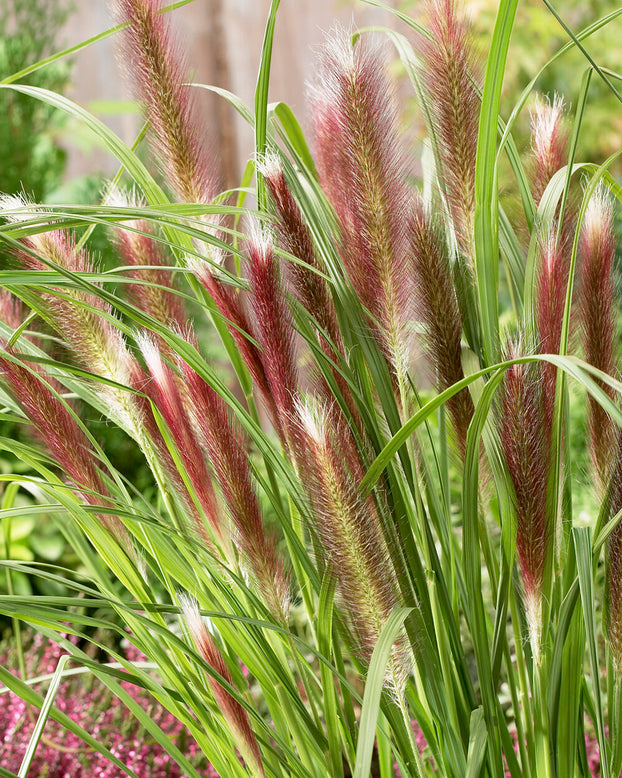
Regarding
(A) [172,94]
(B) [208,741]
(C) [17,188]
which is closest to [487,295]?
(A) [172,94]

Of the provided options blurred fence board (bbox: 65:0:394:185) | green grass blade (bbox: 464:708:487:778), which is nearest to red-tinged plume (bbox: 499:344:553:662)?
green grass blade (bbox: 464:708:487:778)

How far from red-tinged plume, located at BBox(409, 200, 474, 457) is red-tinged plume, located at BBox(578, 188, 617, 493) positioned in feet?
0.32

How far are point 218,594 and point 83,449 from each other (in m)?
0.15

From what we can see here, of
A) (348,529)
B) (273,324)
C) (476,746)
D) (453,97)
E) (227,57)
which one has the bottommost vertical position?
(476,746)

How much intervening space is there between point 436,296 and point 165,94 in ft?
0.77

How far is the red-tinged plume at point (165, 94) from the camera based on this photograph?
534 millimetres

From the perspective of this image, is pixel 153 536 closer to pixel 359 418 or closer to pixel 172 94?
pixel 359 418

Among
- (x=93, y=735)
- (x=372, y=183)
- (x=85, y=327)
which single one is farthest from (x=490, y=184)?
(x=93, y=735)

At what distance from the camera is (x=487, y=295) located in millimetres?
500

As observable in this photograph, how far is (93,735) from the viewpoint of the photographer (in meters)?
1.09

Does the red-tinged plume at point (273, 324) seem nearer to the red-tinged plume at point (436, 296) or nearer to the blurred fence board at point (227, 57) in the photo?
the red-tinged plume at point (436, 296)

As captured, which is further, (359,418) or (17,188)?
(17,188)

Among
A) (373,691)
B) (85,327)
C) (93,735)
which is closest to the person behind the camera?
(373,691)

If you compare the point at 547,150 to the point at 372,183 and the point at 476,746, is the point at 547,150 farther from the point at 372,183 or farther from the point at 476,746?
the point at 476,746
